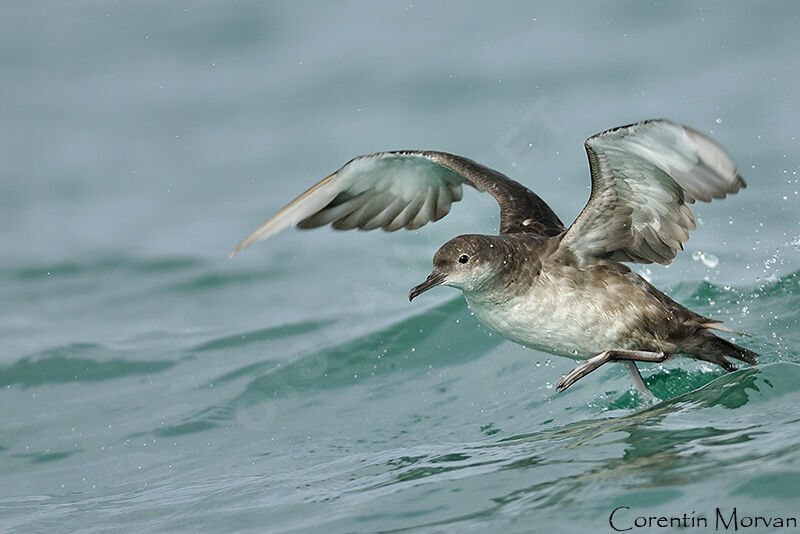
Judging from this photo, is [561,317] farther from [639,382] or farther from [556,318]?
[639,382]

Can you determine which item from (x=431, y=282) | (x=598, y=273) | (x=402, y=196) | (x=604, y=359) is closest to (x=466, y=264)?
(x=431, y=282)

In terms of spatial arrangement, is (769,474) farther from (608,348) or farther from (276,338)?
(276,338)

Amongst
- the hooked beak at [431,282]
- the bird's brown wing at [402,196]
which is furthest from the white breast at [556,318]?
the bird's brown wing at [402,196]

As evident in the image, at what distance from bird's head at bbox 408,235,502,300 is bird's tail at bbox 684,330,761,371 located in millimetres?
1609

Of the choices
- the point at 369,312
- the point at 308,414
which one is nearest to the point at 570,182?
the point at 369,312

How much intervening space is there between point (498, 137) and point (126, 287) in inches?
193

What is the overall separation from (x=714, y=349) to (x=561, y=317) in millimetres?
1280

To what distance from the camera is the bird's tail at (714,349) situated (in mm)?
7672

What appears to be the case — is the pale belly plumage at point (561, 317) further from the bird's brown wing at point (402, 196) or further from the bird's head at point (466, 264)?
the bird's brown wing at point (402, 196)

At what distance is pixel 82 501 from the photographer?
7629 millimetres

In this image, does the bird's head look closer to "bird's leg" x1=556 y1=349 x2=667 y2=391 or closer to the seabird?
the seabird

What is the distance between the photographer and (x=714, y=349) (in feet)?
25.3

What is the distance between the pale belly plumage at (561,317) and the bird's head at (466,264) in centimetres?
21

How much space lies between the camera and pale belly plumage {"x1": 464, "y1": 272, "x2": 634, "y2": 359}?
7.20m
